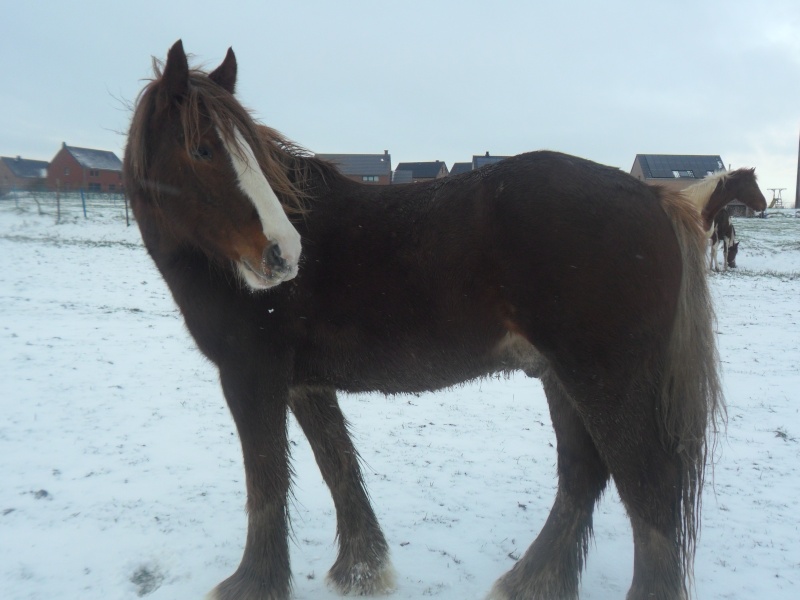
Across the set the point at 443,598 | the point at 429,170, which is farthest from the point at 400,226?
the point at 429,170

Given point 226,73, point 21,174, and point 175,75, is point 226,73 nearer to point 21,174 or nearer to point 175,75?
point 175,75

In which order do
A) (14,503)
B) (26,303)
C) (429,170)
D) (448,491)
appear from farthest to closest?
(429,170), (26,303), (448,491), (14,503)

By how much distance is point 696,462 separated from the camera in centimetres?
233

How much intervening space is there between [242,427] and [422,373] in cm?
90

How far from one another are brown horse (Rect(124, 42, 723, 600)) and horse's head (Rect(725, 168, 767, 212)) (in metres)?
10.6

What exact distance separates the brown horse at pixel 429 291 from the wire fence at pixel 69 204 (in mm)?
17349

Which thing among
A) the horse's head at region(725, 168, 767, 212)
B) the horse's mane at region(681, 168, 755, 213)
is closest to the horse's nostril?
the horse's mane at region(681, 168, 755, 213)

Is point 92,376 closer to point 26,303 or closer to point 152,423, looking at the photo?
point 152,423

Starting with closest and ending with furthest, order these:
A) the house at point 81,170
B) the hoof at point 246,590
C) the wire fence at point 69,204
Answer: the hoof at point 246,590 < the wire fence at point 69,204 < the house at point 81,170

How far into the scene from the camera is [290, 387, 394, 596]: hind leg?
9.31 ft

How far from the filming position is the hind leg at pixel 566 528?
8.71ft

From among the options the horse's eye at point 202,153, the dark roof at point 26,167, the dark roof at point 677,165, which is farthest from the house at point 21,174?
the dark roof at point 677,165

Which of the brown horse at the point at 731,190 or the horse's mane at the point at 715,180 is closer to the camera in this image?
the horse's mane at the point at 715,180

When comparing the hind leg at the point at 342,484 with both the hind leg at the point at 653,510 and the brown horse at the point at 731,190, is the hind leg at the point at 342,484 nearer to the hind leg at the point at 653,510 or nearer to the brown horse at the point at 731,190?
the hind leg at the point at 653,510
